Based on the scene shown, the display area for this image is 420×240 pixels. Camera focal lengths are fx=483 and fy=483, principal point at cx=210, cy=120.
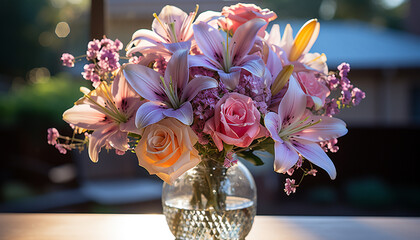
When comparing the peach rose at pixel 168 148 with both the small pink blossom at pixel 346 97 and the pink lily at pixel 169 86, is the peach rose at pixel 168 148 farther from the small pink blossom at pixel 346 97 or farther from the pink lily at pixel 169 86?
the small pink blossom at pixel 346 97

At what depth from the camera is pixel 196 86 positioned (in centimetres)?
66

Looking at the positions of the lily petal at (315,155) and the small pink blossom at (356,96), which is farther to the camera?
the small pink blossom at (356,96)

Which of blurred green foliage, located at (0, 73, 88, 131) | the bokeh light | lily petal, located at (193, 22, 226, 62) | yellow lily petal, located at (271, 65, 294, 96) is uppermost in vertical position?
the bokeh light

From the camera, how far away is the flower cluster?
0.65 m

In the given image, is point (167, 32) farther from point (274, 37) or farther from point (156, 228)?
point (156, 228)

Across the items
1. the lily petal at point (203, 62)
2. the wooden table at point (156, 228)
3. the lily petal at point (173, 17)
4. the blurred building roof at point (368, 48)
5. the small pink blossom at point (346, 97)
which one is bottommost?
the wooden table at point (156, 228)

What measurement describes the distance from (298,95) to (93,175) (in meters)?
2.82

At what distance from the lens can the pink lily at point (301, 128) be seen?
2.21 feet

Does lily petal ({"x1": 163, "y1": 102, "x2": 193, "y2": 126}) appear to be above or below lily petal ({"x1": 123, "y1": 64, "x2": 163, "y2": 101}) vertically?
below

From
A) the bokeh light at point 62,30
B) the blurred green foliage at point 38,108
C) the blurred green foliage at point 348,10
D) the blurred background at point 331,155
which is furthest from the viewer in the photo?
the blurred green foliage at point 348,10

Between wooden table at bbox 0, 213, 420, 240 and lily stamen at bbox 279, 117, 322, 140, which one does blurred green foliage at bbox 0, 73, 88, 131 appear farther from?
lily stamen at bbox 279, 117, 322, 140

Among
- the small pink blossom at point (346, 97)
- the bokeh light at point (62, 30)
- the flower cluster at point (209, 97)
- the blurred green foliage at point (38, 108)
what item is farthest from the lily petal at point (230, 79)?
the bokeh light at point (62, 30)

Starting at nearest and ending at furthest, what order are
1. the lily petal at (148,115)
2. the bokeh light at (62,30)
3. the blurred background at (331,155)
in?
the lily petal at (148,115) < the blurred background at (331,155) < the bokeh light at (62,30)

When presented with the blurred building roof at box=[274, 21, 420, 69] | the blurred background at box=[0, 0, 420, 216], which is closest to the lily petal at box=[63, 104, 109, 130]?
the blurred background at box=[0, 0, 420, 216]
